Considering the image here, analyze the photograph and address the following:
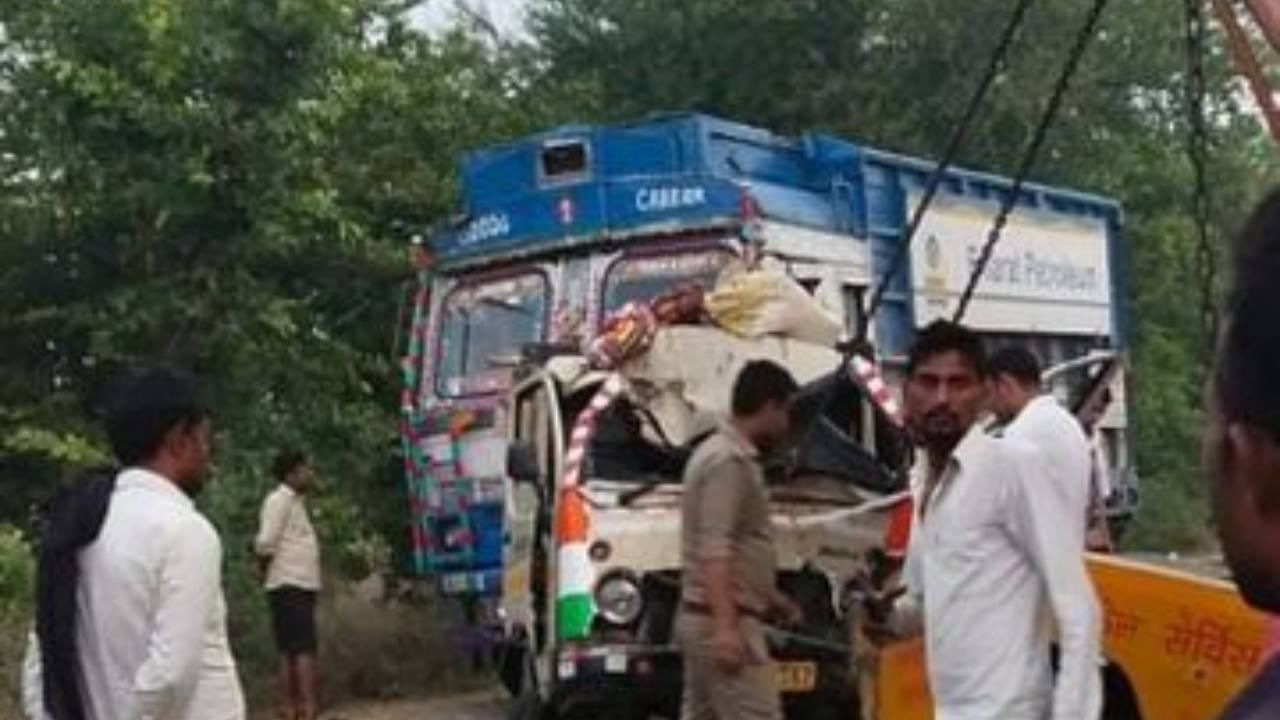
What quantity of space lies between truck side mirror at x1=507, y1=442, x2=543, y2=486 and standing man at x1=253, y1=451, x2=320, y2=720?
220cm

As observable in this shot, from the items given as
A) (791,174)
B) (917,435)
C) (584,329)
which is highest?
(791,174)

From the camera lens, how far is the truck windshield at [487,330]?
13.5 meters

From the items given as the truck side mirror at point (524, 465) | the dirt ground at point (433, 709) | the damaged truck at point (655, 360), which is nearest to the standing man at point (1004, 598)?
the damaged truck at point (655, 360)

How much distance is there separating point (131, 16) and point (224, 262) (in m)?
1.74

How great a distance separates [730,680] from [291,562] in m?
6.40

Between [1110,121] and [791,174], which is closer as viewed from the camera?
[791,174]

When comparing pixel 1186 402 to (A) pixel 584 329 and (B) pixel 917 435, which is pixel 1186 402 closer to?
(A) pixel 584 329

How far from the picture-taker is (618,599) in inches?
400

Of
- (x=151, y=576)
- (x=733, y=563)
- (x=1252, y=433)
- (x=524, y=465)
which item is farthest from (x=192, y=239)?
(x=1252, y=433)

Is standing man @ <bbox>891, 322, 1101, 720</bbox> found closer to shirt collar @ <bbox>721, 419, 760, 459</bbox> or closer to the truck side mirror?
shirt collar @ <bbox>721, 419, 760, 459</bbox>

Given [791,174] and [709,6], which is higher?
[709,6]

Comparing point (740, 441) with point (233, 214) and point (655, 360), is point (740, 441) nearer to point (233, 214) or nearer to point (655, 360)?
point (655, 360)

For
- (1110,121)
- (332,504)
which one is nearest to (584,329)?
(332,504)

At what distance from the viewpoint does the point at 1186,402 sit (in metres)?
28.0
